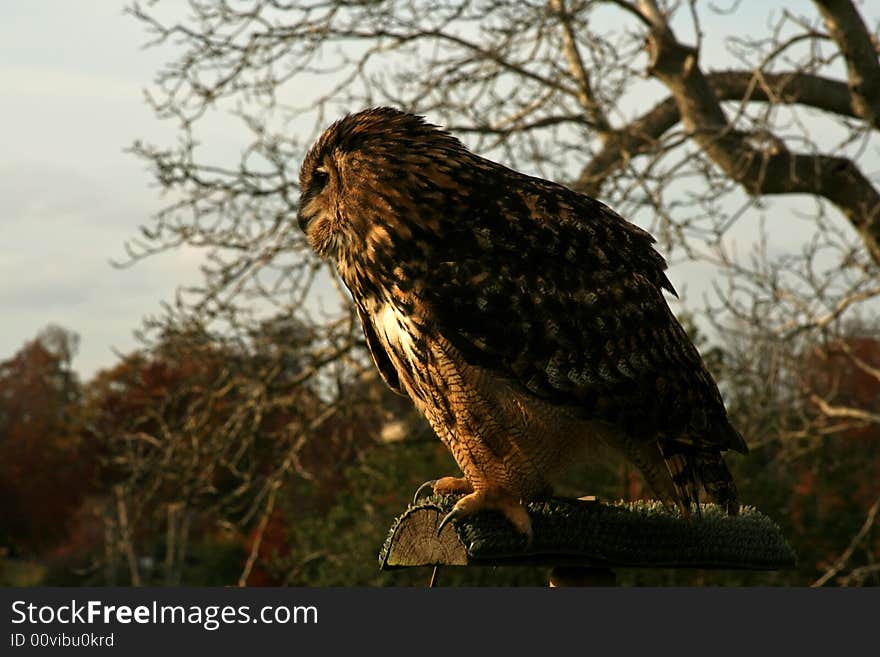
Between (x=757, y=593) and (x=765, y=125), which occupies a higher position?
(x=765, y=125)

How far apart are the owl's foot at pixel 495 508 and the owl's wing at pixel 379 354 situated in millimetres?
472

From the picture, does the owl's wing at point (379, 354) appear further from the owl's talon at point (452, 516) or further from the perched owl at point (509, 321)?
the owl's talon at point (452, 516)

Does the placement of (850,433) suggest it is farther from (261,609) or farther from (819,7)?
(261,609)

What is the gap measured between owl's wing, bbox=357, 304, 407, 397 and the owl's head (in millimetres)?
178

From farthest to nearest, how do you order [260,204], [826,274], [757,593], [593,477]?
[593,477] → [260,204] → [826,274] → [757,593]

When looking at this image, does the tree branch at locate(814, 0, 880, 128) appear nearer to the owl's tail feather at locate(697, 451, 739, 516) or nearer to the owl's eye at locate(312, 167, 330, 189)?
the owl's tail feather at locate(697, 451, 739, 516)

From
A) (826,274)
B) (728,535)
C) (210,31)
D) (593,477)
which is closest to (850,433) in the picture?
(593,477)

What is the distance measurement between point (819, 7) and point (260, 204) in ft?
12.5

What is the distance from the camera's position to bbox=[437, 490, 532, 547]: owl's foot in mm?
2434

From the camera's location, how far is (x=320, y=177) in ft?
9.00

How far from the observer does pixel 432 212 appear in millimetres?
2428

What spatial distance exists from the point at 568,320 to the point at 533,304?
92 mm

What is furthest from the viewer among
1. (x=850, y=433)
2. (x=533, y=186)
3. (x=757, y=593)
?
(x=850, y=433)

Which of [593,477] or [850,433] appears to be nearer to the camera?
[593,477]
